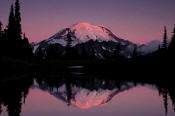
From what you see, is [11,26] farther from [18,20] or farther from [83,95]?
[83,95]

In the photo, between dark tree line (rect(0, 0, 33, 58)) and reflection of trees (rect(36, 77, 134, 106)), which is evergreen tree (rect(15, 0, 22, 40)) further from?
reflection of trees (rect(36, 77, 134, 106))

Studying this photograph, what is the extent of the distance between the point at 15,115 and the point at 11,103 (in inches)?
119

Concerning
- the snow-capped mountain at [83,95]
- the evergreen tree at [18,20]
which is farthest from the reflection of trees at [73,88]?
the evergreen tree at [18,20]

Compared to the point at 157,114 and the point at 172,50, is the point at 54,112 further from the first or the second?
the point at 172,50

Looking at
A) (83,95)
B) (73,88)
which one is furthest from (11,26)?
(83,95)

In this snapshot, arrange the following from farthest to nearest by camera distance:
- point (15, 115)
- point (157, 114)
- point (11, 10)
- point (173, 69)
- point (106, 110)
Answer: point (11, 10) < point (173, 69) < point (106, 110) < point (157, 114) < point (15, 115)

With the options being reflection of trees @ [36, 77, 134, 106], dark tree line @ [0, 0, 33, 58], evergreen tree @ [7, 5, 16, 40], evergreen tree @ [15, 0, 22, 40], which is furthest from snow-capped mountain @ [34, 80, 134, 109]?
evergreen tree @ [15, 0, 22, 40]

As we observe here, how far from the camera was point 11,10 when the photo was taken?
85938 mm

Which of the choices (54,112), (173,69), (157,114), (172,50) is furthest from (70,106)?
Answer: (172,50)

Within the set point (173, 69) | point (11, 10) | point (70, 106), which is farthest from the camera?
point (11, 10)

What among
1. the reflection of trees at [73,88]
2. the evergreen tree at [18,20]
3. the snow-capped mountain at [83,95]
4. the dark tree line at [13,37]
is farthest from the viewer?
the evergreen tree at [18,20]

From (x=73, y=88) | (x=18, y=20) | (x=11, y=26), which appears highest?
(x=18, y=20)

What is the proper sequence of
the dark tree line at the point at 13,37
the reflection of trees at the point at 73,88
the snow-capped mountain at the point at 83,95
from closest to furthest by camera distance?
the snow-capped mountain at the point at 83,95
the reflection of trees at the point at 73,88
the dark tree line at the point at 13,37

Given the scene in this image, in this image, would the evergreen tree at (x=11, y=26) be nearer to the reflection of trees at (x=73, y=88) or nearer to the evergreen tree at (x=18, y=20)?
the evergreen tree at (x=18, y=20)
